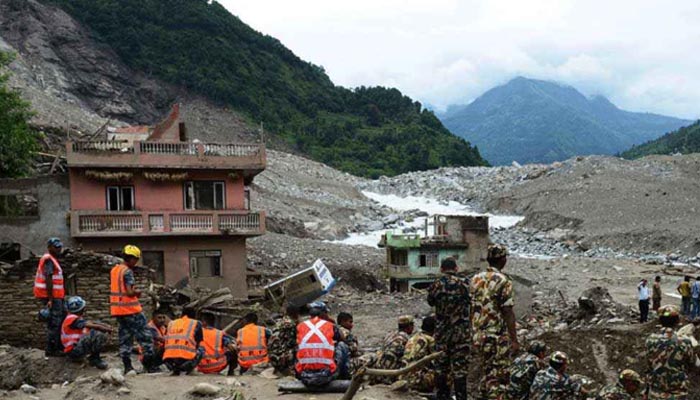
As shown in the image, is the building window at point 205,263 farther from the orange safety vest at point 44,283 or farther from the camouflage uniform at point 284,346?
the camouflage uniform at point 284,346

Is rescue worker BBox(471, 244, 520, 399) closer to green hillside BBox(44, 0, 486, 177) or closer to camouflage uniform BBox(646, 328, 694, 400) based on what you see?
camouflage uniform BBox(646, 328, 694, 400)

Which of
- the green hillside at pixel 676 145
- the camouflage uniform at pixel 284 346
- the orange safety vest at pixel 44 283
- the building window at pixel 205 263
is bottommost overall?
the camouflage uniform at pixel 284 346

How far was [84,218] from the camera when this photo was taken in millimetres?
20047

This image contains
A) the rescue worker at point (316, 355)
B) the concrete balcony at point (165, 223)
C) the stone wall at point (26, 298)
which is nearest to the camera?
the rescue worker at point (316, 355)

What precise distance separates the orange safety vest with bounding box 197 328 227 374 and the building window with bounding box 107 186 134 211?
519 inches

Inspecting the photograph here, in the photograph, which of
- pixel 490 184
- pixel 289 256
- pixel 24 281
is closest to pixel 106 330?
pixel 24 281

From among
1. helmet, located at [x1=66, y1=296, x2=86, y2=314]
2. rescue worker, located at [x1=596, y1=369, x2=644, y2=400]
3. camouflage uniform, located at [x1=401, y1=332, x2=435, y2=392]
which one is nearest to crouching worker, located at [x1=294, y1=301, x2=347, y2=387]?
camouflage uniform, located at [x1=401, y1=332, x2=435, y2=392]

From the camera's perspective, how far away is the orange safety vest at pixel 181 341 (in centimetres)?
833

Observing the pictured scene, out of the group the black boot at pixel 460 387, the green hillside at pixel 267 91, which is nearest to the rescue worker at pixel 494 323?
the black boot at pixel 460 387

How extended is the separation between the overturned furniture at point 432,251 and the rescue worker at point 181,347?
63.4 feet

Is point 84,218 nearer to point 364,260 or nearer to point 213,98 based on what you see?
point 364,260

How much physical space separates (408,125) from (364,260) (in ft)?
277

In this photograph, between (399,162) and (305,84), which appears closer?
(399,162)

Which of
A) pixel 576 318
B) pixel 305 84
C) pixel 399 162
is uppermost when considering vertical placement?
pixel 305 84
